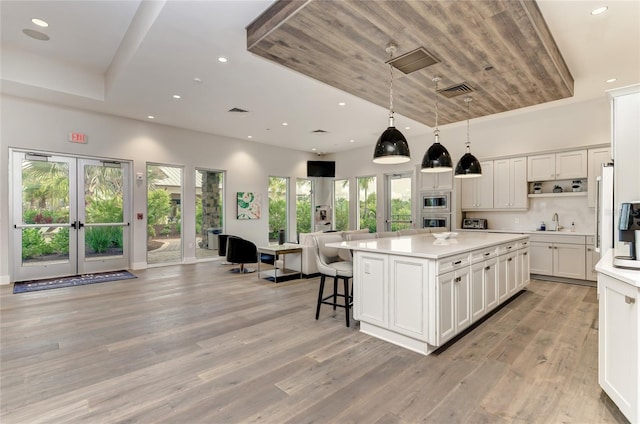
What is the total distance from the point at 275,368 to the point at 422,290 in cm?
138

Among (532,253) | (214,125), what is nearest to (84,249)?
(214,125)

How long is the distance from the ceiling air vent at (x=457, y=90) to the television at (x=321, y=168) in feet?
18.1

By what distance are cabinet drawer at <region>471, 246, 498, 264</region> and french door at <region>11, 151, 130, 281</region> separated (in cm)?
666

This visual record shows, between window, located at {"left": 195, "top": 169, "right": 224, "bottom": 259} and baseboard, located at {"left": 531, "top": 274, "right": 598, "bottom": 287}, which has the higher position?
window, located at {"left": 195, "top": 169, "right": 224, "bottom": 259}

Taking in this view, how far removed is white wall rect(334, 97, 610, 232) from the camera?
5465 mm

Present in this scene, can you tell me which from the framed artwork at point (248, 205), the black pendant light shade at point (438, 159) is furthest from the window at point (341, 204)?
the black pendant light shade at point (438, 159)

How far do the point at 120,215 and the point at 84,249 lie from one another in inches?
35.6

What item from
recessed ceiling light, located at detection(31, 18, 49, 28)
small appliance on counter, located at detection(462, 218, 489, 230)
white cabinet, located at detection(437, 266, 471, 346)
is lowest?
white cabinet, located at detection(437, 266, 471, 346)

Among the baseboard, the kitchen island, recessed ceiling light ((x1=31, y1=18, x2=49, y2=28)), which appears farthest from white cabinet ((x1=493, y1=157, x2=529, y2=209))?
recessed ceiling light ((x1=31, y1=18, x2=49, y2=28))

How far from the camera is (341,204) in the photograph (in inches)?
401

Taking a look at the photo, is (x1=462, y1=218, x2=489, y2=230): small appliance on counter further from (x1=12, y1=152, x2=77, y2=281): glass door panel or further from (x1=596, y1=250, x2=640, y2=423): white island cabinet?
(x1=12, y1=152, x2=77, y2=281): glass door panel

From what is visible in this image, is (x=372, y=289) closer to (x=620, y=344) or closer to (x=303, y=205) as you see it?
(x=620, y=344)

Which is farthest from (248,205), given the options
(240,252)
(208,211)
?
(240,252)

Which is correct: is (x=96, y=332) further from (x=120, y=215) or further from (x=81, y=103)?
(x=81, y=103)
